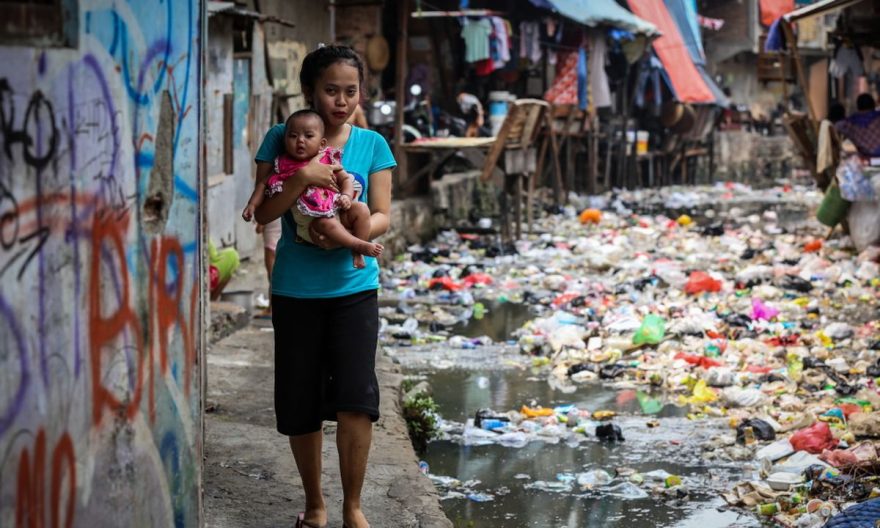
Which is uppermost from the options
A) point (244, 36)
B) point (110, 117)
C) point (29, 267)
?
point (244, 36)

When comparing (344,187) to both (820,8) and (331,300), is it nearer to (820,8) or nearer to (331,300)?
(331,300)

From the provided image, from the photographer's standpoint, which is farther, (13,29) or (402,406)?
(402,406)

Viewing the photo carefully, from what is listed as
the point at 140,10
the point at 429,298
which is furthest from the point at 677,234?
the point at 140,10

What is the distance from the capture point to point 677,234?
14828 mm

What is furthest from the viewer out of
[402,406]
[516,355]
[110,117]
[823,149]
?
[823,149]

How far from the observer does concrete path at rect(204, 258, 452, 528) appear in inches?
149

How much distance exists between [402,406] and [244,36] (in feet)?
15.8

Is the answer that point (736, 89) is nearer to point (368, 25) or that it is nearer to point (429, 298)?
point (368, 25)

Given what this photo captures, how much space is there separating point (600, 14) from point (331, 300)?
618 inches

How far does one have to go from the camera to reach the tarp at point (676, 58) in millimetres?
22719

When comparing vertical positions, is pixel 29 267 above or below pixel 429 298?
above

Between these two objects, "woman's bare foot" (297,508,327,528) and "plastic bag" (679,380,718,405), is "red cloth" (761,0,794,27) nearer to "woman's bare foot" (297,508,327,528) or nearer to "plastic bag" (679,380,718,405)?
"plastic bag" (679,380,718,405)

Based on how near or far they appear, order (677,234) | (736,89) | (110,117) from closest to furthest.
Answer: (110,117) < (677,234) < (736,89)

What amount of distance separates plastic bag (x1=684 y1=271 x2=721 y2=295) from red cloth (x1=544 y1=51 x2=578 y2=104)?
930cm
